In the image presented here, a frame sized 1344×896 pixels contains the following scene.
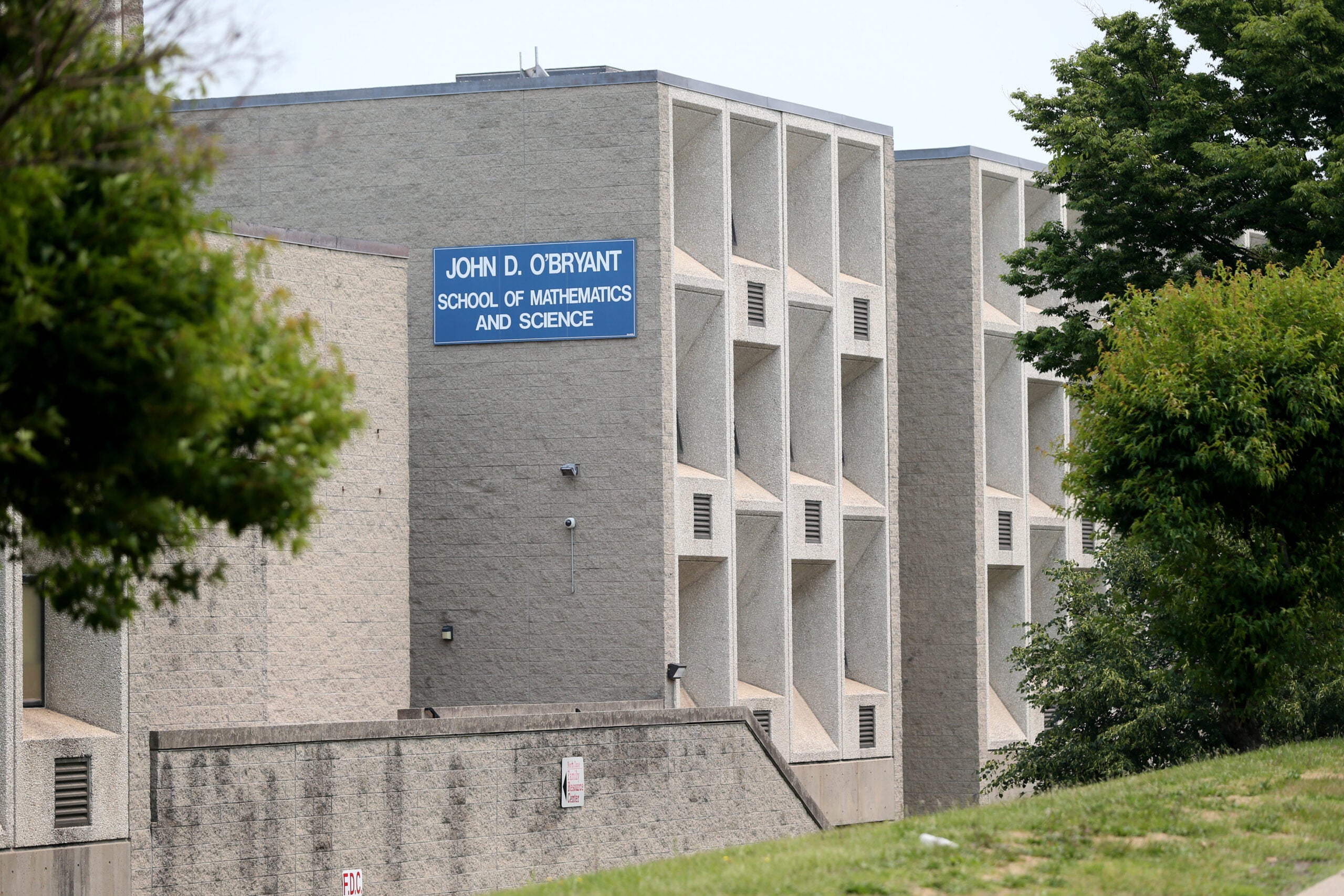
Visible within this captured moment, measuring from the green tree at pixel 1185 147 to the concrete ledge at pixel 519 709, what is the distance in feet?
26.9

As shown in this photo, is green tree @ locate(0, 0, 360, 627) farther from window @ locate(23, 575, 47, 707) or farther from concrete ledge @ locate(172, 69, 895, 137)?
concrete ledge @ locate(172, 69, 895, 137)

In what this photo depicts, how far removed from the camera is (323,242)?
23.5m

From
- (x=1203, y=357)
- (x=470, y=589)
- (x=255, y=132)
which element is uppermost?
(x=255, y=132)

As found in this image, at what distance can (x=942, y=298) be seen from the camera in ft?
119

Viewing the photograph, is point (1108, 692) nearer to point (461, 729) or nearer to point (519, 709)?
point (519, 709)

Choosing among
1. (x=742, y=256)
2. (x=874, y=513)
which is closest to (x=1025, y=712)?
(x=874, y=513)

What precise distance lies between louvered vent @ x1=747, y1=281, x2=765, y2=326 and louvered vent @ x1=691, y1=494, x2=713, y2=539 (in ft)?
11.4

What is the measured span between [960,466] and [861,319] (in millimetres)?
5031

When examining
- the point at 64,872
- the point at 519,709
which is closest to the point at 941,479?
the point at 519,709

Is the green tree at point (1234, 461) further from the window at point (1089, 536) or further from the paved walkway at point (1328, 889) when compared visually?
the window at point (1089, 536)

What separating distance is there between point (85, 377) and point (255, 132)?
80.2 feet

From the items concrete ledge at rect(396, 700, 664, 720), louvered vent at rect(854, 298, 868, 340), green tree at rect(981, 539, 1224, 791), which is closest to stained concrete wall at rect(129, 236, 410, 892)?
concrete ledge at rect(396, 700, 664, 720)

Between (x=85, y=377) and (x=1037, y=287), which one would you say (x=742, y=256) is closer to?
(x=1037, y=287)

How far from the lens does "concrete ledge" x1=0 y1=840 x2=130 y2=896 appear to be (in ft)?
59.6
